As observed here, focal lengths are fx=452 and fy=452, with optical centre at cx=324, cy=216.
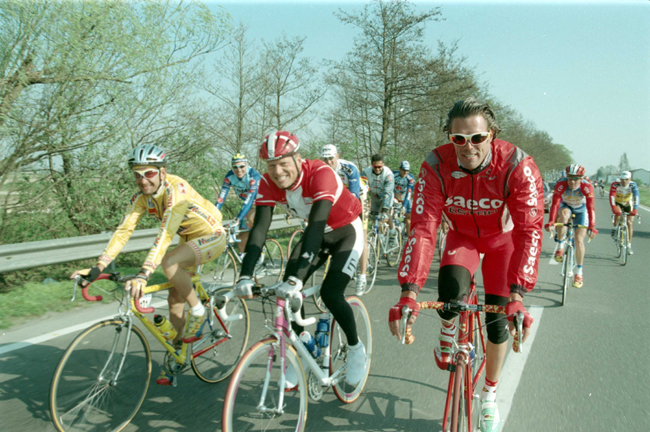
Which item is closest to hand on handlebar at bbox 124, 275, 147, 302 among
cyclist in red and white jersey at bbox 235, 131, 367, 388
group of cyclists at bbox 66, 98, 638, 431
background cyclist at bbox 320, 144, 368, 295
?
group of cyclists at bbox 66, 98, 638, 431

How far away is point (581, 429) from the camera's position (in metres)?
3.25

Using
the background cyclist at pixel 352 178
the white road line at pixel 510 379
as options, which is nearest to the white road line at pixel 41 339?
the background cyclist at pixel 352 178

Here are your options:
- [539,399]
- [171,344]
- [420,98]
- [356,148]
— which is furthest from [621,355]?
[420,98]

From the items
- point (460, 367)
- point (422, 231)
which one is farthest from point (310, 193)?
point (460, 367)

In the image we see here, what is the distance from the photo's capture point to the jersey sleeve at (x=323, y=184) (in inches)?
130

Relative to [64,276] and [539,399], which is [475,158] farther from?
[64,276]

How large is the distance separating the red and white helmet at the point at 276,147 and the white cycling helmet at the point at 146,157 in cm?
107

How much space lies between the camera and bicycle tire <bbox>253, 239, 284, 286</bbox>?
302 inches

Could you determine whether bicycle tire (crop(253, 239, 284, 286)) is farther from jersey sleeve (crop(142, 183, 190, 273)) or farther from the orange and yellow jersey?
jersey sleeve (crop(142, 183, 190, 273))

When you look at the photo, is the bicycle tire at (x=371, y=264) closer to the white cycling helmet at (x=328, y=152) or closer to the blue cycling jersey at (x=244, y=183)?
the white cycling helmet at (x=328, y=152)

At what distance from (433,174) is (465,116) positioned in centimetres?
50

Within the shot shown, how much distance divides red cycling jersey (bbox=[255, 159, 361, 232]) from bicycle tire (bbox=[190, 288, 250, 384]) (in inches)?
33.7

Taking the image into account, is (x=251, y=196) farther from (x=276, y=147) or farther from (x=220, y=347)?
(x=276, y=147)

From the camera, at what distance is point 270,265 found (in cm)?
801
